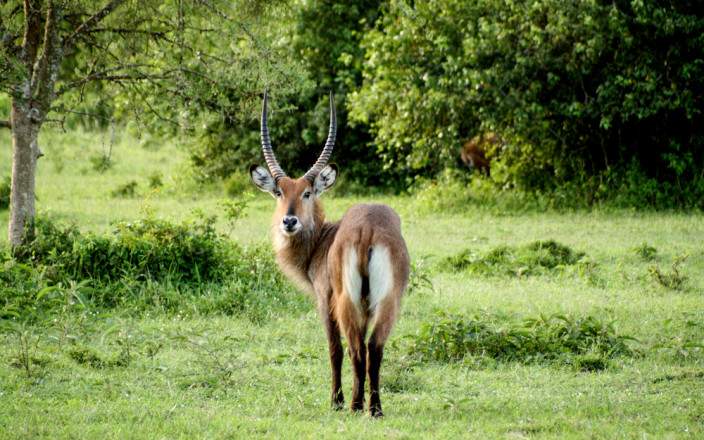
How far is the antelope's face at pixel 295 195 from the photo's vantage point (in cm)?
611

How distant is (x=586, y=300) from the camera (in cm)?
835

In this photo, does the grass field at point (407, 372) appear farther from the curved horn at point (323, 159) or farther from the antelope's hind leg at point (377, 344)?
the curved horn at point (323, 159)

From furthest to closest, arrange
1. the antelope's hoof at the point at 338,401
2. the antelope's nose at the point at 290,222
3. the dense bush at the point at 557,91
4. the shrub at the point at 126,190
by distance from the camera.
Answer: the shrub at the point at 126,190
the dense bush at the point at 557,91
the antelope's nose at the point at 290,222
the antelope's hoof at the point at 338,401

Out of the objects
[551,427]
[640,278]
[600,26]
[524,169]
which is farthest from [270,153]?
[524,169]

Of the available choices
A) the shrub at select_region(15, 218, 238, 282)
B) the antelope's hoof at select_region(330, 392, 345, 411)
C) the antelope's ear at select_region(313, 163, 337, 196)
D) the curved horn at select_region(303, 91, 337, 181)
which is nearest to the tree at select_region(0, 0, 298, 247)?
the shrub at select_region(15, 218, 238, 282)

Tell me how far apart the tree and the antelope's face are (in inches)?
105

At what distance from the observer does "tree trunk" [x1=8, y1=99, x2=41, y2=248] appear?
839cm

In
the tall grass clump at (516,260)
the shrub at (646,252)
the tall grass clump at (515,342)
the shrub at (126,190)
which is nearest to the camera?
the tall grass clump at (515,342)

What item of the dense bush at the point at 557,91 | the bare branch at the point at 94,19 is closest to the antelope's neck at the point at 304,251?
the bare branch at the point at 94,19

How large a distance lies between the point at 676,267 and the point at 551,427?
196 inches

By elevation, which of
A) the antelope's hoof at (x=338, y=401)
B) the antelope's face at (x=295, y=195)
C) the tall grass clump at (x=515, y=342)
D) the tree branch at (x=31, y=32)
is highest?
the tree branch at (x=31, y=32)

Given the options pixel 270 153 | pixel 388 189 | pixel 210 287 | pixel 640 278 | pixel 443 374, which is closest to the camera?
pixel 443 374

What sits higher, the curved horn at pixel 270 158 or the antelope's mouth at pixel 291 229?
the curved horn at pixel 270 158

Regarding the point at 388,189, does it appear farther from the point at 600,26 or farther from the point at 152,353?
the point at 152,353
